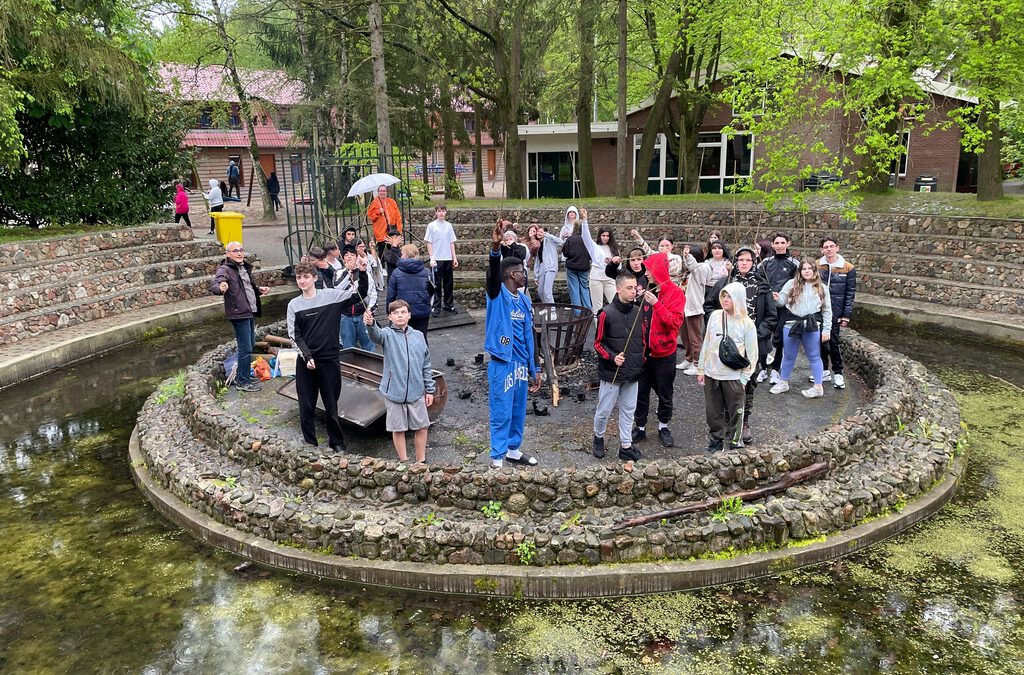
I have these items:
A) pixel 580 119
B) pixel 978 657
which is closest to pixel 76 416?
pixel 978 657

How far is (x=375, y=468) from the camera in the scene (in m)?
6.08

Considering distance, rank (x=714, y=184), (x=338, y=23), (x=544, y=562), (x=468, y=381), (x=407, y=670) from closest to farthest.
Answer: (x=407, y=670), (x=544, y=562), (x=468, y=381), (x=338, y=23), (x=714, y=184)

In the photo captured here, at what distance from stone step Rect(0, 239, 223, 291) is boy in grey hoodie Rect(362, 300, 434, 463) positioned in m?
9.60

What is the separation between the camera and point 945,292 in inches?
526

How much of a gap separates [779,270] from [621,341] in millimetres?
2916

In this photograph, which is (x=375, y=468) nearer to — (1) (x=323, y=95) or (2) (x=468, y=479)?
(2) (x=468, y=479)

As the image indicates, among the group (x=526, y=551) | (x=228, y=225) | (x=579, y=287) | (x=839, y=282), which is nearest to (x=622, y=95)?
(x=228, y=225)

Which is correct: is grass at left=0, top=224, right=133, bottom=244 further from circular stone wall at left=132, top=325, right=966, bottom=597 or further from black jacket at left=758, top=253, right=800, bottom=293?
black jacket at left=758, top=253, right=800, bottom=293

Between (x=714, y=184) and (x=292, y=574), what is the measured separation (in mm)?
26288

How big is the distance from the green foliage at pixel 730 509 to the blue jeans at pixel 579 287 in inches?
214

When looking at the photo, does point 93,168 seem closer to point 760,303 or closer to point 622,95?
point 622,95

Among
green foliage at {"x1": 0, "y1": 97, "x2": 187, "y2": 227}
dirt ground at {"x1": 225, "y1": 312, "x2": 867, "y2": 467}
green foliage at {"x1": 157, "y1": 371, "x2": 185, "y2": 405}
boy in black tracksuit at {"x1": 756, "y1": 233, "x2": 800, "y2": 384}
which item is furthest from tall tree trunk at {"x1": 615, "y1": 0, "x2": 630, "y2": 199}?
green foliage at {"x1": 157, "y1": 371, "x2": 185, "y2": 405}

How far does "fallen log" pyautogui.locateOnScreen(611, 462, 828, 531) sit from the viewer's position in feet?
18.3

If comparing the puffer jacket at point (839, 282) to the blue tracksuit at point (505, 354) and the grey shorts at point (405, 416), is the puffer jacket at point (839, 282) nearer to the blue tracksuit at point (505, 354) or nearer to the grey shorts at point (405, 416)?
the blue tracksuit at point (505, 354)
